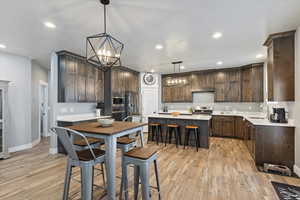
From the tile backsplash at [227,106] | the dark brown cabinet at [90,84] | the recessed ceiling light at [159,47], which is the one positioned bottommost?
the tile backsplash at [227,106]

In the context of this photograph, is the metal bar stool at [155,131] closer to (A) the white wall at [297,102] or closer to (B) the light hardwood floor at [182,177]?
(B) the light hardwood floor at [182,177]

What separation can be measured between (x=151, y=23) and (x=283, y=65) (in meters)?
2.73

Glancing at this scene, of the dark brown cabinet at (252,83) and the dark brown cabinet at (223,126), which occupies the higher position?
the dark brown cabinet at (252,83)

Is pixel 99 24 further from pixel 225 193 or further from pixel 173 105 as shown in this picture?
pixel 173 105

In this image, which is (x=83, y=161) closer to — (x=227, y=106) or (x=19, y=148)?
(x=19, y=148)

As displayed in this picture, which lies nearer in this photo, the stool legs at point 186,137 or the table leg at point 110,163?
the table leg at point 110,163

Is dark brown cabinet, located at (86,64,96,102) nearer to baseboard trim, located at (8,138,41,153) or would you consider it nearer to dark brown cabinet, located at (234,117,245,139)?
baseboard trim, located at (8,138,41,153)

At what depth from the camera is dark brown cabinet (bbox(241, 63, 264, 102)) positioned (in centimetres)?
516

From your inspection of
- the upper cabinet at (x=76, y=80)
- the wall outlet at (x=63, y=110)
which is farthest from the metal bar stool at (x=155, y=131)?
the wall outlet at (x=63, y=110)

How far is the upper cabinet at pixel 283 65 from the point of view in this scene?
2863mm

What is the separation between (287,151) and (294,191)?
867 mm

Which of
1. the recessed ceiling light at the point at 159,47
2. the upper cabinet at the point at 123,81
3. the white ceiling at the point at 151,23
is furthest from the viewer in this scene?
the upper cabinet at the point at 123,81

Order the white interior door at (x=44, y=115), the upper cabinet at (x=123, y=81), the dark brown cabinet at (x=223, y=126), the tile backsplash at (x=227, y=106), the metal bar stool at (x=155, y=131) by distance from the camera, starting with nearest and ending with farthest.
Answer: the metal bar stool at (x=155, y=131)
the upper cabinet at (x=123, y=81)
the dark brown cabinet at (x=223, y=126)
the tile backsplash at (x=227, y=106)
the white interior door at (x=44, y=115)

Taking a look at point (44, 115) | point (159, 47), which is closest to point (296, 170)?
point (159, 47)
